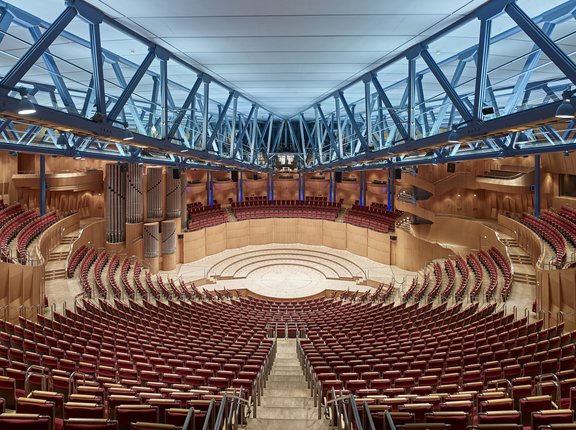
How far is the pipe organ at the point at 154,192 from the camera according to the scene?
2545cm

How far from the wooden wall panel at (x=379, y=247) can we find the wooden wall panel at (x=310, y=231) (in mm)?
4442

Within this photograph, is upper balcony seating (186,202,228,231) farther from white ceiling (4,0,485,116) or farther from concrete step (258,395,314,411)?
concrete step (258,395,314,411)

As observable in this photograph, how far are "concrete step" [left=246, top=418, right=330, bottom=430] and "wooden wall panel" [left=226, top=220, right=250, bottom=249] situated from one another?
2502 cm

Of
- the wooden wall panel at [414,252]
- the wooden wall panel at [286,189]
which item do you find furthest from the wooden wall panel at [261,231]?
the wooden wall panel at [414,252]

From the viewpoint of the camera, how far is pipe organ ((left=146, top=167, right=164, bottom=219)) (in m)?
25.5

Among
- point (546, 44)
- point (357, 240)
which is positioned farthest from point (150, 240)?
point (546, 44)

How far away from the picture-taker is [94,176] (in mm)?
26203

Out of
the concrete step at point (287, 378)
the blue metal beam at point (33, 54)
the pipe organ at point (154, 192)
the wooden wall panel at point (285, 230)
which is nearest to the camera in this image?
the blue metal beam at point (33, 54)

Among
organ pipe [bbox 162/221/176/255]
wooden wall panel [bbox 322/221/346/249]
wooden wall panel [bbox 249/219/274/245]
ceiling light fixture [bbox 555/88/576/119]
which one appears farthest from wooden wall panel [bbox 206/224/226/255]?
ceiling light fixture [bbox 555/88/576/119]

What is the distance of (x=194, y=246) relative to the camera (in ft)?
93.4

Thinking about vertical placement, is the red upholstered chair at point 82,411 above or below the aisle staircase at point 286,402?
above

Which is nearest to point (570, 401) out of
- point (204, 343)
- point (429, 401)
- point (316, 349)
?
point (429, 401)

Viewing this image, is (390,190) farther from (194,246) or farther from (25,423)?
(25,423)

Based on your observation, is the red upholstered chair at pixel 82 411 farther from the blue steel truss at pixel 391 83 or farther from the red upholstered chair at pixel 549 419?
the red upholstered chair at pixel 549 419
